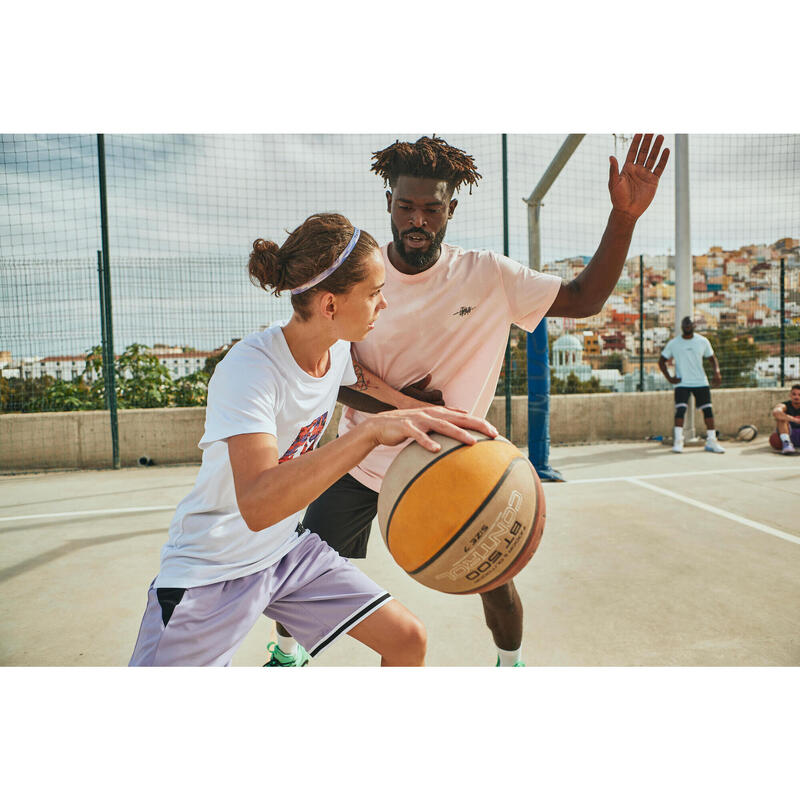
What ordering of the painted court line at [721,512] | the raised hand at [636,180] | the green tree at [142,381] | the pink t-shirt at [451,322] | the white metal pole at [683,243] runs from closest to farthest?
1. the raised hand at [636,180]
2. the pink t-shirt at [451,322]
3. the painted court line at [721,512]
4. the green tree at [142,381]
5. the white metal pole at [683,243]

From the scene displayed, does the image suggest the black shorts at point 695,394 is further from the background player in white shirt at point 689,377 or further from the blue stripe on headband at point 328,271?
the blue stripe on headband at point 328,271

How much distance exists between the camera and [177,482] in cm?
604

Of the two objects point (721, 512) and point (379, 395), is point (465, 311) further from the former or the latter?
point (721, 512)

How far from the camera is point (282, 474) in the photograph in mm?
1383

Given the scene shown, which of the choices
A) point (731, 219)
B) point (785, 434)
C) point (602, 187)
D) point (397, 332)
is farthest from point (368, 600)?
point (731, 219)

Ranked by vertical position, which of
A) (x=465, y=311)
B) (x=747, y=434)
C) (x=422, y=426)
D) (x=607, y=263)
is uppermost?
(x=607, y=263)

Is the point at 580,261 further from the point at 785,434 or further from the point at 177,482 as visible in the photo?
the point at 177,482

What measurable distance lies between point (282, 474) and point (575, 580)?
228 cm

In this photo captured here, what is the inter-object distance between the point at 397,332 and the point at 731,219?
24.5ft

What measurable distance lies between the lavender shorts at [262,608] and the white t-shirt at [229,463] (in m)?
0.04

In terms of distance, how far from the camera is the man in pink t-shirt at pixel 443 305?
220 centimetres

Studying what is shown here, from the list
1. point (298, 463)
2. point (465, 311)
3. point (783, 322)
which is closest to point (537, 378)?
point (465, 311)

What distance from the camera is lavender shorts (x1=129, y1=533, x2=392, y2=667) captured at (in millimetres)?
1565

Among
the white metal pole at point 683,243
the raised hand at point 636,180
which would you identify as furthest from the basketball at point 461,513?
the white metal pole at point 683,243
